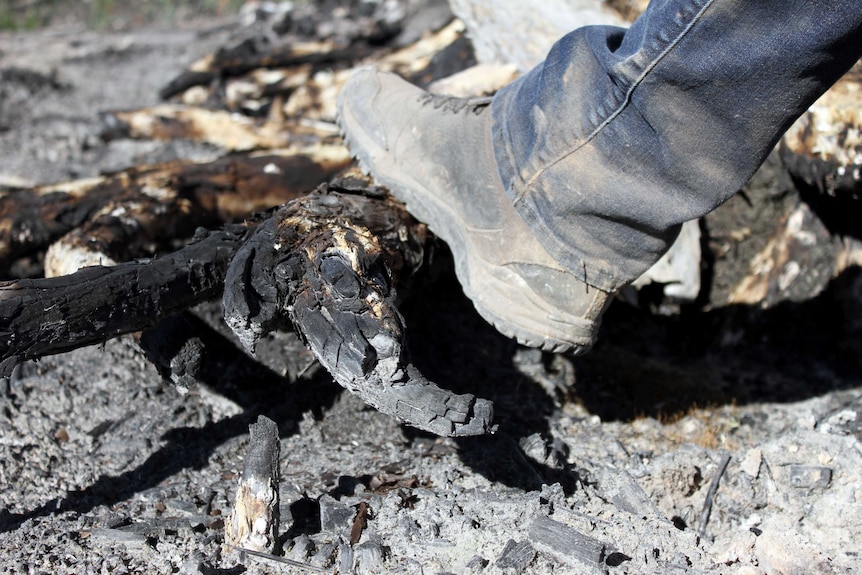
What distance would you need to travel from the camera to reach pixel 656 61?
1.70m

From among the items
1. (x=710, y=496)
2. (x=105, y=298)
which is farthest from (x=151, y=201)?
(x=710, y=496)

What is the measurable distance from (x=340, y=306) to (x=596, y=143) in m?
0.75

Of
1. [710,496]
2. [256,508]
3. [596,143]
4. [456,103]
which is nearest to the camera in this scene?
[256,508]

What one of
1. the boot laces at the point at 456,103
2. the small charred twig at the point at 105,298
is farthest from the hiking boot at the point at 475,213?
the small charred twig at the point at 105,298

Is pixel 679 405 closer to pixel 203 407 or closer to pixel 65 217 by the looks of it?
pixel 203 407

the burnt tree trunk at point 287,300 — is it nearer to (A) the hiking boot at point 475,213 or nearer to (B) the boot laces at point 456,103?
(A) the hiking boot at point 475,213

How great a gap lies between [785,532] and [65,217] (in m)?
2.57

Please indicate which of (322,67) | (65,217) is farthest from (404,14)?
(65,217)

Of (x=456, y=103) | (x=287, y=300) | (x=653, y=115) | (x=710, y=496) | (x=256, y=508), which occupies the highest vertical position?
(x=653, y=115)

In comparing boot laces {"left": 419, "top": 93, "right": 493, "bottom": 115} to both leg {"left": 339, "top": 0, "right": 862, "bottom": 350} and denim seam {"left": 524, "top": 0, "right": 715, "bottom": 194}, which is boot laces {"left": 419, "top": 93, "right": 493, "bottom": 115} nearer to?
leg {"left": 339, "top": 0, "right": 862, "bottom": 350}

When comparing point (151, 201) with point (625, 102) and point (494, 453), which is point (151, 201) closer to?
point (494, 453)

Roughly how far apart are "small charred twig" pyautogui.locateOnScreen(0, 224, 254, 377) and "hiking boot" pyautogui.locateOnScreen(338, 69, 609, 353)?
1.66ft

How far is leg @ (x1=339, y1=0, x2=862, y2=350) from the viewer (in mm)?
1622

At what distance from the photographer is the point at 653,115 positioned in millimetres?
1788
